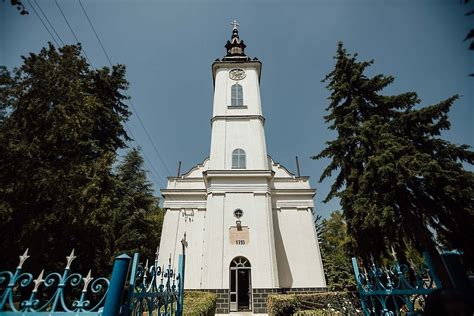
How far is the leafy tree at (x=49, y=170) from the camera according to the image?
8104 mm

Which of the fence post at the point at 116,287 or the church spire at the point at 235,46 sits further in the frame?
the church spire at the point at 235,46

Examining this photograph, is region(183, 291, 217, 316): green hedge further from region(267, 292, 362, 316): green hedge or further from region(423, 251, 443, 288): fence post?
region(423, 251, 443, 288): fence post

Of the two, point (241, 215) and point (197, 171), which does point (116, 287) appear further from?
point (197, 171)

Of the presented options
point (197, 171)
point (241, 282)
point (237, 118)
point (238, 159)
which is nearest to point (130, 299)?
point (241, 282)

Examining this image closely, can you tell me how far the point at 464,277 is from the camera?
9.57 ft

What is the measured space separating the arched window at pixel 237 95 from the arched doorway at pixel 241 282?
A: 12.1 metres

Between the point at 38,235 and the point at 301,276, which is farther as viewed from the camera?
the point at 301,276

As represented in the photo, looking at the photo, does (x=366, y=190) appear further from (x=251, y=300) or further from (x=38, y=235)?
(x=38, y=235)

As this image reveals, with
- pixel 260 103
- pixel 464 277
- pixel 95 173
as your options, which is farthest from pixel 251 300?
pixel 260 103

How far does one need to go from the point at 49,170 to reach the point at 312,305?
1284cm

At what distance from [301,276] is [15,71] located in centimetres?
1885

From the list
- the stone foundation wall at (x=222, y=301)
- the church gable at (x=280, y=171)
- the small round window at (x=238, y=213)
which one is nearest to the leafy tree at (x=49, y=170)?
the stone foundation wall at (x=222, y=301)

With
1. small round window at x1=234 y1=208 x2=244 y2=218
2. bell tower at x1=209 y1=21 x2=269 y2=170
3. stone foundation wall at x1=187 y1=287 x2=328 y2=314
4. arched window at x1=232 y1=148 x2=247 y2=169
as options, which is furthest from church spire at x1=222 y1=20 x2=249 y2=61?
stone foundation wall at x1=187 y1=287 x2=328 y2=314

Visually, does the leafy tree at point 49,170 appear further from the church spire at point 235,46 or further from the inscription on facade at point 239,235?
the church spire at point 235,46
